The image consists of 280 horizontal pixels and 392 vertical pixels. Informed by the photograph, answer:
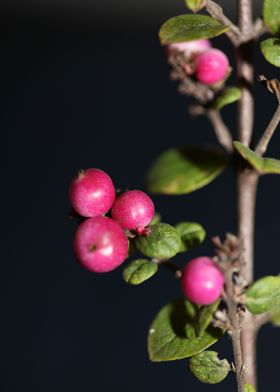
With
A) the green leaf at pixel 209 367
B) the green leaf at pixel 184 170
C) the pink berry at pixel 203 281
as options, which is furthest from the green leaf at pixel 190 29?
the green leaf at pixel 209 367

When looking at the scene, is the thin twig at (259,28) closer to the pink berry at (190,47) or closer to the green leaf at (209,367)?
the pink berry at (190,47)

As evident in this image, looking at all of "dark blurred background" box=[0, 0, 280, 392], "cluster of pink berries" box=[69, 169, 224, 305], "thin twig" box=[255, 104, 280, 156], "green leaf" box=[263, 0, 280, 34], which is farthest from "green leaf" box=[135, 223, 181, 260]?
"dark blurred background" box=[0, 0, 280, 392]

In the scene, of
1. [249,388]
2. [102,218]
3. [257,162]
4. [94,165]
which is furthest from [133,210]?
[94,165]

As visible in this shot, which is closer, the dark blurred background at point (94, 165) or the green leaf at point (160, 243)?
the green leaf at point (160, 243)

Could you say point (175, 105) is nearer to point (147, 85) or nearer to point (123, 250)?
point (147, 85)

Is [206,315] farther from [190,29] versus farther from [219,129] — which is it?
[190,29]

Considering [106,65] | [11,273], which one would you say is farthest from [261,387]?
[106,65]

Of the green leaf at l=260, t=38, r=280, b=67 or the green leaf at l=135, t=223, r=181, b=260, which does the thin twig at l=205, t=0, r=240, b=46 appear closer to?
the green leaf at l=260, t=38, r=280, b=67
